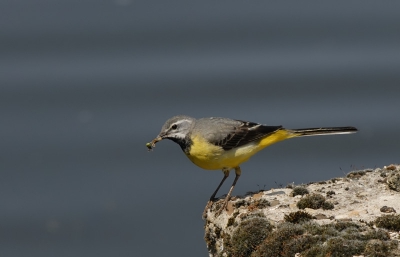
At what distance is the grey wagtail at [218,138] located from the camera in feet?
45.4

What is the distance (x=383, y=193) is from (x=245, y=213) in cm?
221

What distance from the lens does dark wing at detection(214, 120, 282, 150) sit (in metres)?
13.9

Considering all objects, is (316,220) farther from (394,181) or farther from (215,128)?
(215,128)

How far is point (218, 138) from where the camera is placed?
13906 millimetres

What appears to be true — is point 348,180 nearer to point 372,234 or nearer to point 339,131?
point 339,131

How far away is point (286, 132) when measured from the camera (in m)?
14.6

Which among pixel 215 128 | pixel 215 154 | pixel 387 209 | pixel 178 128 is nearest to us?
pixel 387 209

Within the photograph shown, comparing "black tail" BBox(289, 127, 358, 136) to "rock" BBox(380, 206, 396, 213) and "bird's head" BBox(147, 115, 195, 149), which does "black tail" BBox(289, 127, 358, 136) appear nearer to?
"bird's head" BBox(147, 115, 195, 149)

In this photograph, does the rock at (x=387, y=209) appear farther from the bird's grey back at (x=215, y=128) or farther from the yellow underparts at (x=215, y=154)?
the bird's grey back at (x=215, y=128)

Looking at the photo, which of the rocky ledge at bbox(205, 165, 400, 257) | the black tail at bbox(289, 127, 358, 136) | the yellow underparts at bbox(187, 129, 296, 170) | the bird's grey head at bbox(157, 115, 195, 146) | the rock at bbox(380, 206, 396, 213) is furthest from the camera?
the black tail at bbox(289, 127, 358, 136)

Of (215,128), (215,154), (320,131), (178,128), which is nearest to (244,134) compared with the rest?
(215,128)

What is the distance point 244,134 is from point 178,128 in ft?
3.50

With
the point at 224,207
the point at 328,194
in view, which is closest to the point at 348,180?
the point at 328,194

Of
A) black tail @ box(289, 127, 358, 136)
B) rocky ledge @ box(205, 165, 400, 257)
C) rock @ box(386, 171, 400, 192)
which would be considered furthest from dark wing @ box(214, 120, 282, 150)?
rock @ box(386, 171, 400, 192)
